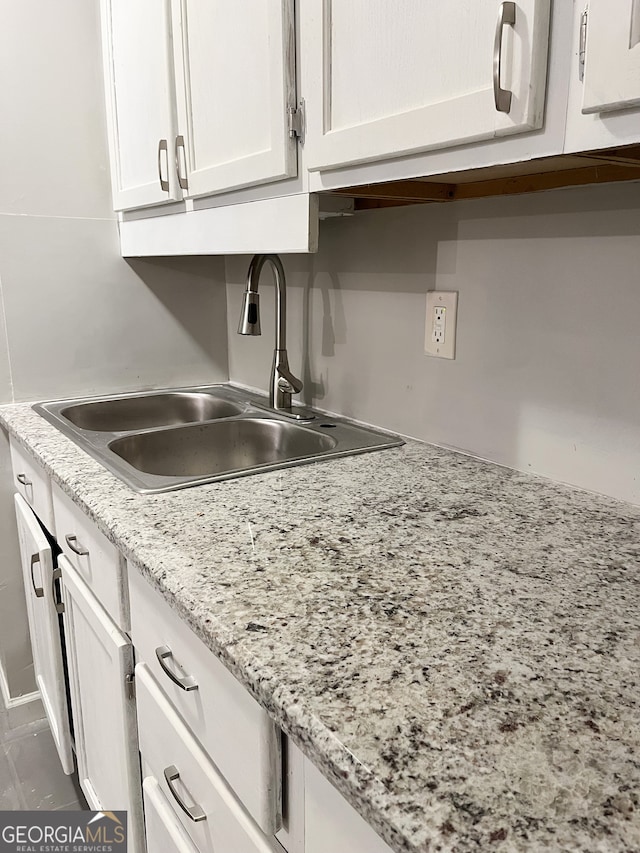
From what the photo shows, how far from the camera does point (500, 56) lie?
64 centimetres

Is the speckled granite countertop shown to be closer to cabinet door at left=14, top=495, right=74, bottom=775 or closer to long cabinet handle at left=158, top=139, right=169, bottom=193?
cabinet door at left=14, top=495, right=74, bottom=775

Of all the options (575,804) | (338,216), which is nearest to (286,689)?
(575,804)

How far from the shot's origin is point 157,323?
6.16 ft

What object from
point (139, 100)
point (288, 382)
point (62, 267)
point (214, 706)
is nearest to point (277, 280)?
point (288, 382)

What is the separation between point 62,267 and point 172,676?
127 cm

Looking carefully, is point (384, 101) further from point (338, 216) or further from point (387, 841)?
point (387, 841)

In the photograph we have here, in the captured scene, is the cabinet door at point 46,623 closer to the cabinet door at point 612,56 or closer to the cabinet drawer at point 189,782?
the cabinet drawer at point 189,782

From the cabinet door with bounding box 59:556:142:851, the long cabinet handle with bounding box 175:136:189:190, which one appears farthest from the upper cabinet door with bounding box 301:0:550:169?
the cabinet door with bounding box 59:556:142:851

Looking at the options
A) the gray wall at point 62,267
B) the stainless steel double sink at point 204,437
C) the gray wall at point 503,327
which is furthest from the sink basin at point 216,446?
the gray wall at point 62,267

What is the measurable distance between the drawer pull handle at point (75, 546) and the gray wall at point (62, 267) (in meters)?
0.62

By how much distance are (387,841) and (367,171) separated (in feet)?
2.49

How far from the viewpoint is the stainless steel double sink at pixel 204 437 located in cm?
124

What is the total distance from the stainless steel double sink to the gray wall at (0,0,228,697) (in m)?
0.11

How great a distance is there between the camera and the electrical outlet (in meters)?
1.19
